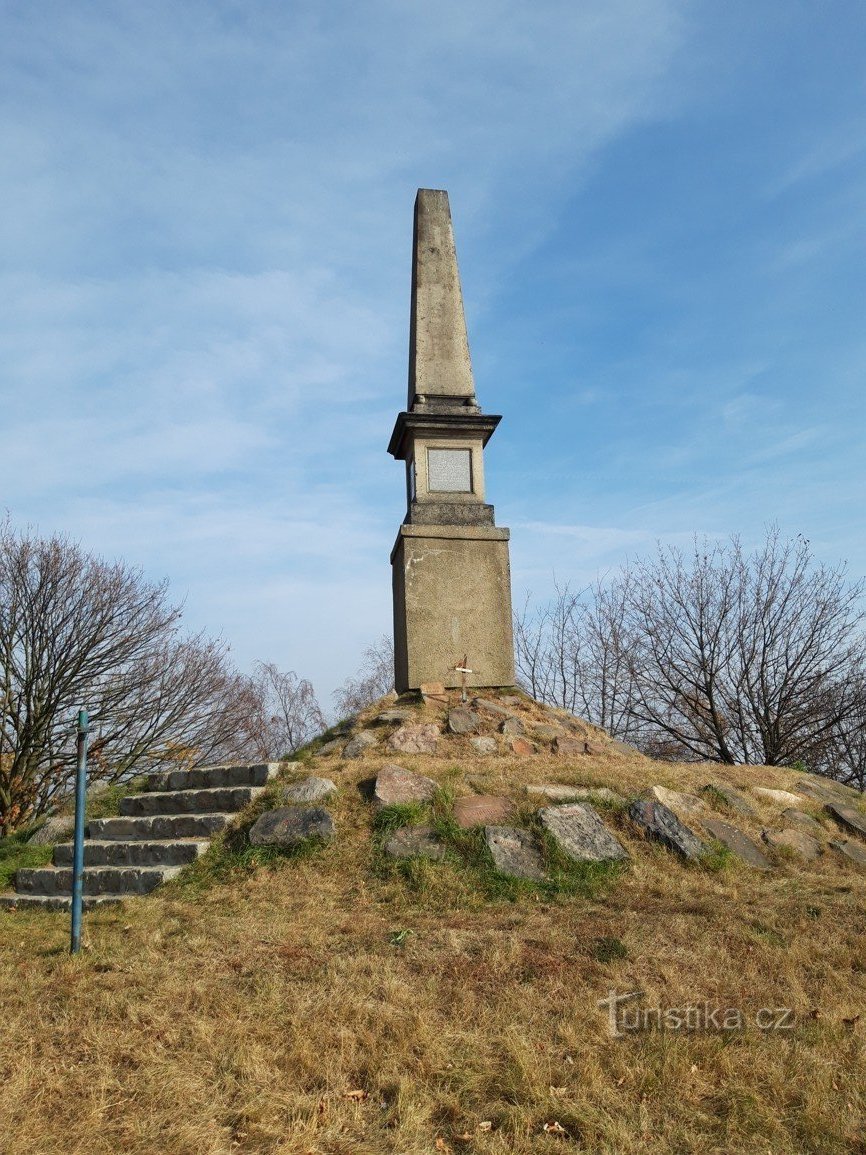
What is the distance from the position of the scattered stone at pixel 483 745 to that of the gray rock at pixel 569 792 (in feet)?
3.47

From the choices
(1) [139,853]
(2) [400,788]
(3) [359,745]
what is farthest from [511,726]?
(1) [139,853]

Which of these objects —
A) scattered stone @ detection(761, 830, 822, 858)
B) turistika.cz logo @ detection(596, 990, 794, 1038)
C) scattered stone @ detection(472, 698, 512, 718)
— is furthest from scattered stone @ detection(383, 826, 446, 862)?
scattered stone @ detection(761, 830, 822, 858)

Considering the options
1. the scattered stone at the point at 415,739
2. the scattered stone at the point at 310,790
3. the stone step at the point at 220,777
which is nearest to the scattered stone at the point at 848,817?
the scattered stone at the point at 415,739

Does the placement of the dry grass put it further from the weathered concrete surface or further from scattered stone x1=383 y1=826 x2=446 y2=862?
the weathered concrete surface

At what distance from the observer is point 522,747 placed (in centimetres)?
849

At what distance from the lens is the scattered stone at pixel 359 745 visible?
8367mm

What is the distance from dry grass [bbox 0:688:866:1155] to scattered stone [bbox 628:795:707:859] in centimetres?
23

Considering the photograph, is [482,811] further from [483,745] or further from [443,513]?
[443,513]

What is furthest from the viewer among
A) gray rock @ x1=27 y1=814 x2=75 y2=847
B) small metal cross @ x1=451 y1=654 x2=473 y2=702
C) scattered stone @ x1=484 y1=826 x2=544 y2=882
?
small metal cross @ x1=451 y1=654 x2=473 y2=702

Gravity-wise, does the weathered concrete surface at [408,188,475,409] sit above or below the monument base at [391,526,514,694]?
above

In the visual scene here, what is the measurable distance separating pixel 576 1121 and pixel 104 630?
16044mm

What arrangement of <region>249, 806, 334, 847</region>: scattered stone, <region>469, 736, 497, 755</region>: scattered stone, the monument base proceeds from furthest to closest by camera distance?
the monument base → <region>469, 736, 497, 755</region>: scattered stone → <region>249, 806, 334, 847</region>: scattered stone

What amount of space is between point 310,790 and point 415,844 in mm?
1290

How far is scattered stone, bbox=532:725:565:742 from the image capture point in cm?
880
